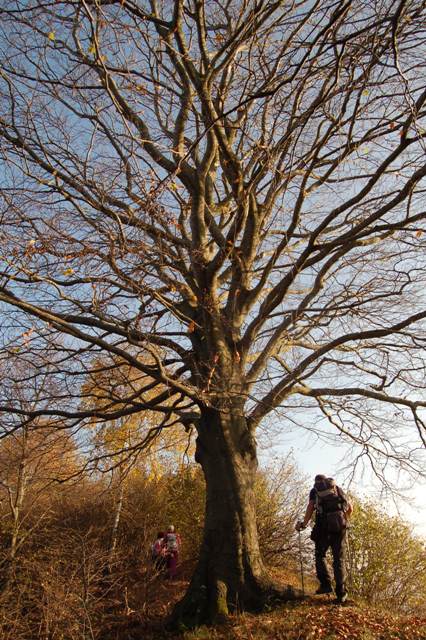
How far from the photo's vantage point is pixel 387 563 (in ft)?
28.8

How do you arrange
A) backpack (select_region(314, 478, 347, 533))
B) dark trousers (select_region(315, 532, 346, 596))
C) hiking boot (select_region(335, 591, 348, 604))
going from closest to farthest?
hiking boot (select_region(335, 591, 348, 604))
dark trousers (select_region(315, 532, 346, 596))
backpack (select_region(314, 478, 347, 533))

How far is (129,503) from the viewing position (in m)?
11.8

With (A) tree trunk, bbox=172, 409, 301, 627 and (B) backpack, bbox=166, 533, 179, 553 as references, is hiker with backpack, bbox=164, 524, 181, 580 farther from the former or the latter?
(A) tree trunk, bbox=172, 409, 301, 627

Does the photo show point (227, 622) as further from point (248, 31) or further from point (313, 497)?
point (248, 31)

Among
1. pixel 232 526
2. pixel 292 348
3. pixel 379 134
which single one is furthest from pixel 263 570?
pixel 379 134

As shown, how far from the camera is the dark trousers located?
5.20m

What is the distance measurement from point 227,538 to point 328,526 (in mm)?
1303

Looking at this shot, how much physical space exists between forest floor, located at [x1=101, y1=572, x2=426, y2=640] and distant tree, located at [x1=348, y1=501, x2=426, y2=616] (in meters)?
4.02

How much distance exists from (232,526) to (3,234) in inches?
163

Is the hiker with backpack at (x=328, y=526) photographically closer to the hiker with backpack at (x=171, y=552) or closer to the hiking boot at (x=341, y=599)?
the hiking boot at (x=341, y=599)

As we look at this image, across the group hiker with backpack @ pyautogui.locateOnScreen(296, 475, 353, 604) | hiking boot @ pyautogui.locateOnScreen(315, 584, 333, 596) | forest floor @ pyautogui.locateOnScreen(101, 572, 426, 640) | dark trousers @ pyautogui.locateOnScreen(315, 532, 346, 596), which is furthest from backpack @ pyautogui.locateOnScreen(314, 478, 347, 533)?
forest floor @ pyautogui.locateOnScreen(101, 572, 426, 640)

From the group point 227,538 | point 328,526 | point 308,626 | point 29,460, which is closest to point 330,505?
Answer: point 328,526

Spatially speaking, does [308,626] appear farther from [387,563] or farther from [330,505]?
[387,563]

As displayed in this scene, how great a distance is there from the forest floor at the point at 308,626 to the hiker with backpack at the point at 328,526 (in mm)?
320
